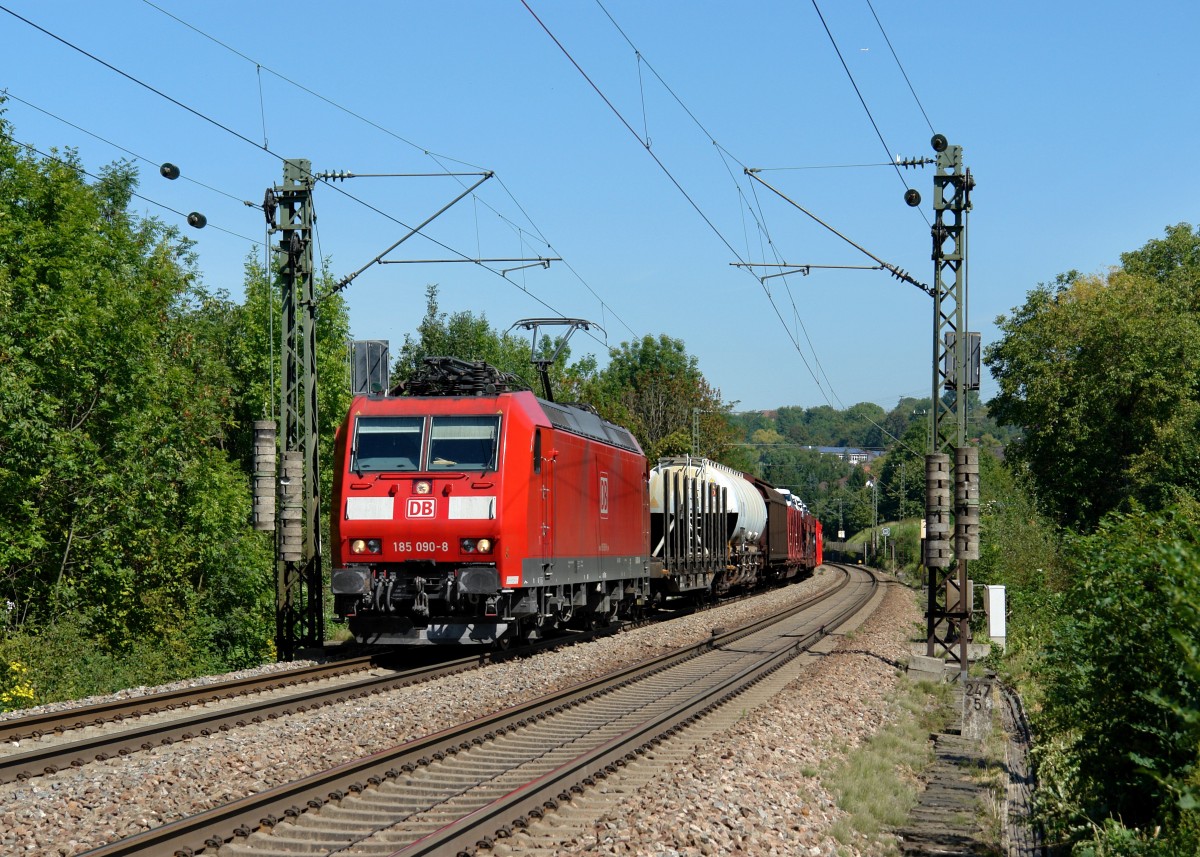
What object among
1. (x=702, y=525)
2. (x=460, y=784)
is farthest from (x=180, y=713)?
(x=702, y=525)

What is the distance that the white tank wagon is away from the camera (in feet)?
98.2

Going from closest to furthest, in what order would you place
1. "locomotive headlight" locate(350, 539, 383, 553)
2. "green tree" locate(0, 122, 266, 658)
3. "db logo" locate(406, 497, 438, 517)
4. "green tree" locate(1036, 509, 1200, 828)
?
"green tree" locate(1036, 509, 1200, 828) → "db logo" locate(406, 497, 438, 517) → "locomotive headlight" locate(350, 539, 383, 553) → "green tree" locate(0, 122, 266, 658)

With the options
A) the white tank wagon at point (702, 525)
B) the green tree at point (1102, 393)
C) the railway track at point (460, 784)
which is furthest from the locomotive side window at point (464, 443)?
the green tree at point (1102, 393)

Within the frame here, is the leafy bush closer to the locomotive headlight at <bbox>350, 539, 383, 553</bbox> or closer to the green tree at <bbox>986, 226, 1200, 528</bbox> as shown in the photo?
the locomotive headlight at <bbox>350, 539, 383, 553</bbox>

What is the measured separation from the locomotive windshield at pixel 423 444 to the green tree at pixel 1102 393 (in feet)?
116

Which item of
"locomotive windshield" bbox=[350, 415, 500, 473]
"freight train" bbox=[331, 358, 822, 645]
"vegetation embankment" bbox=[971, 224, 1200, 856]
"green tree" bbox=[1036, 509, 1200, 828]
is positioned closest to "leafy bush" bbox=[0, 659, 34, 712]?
"freight train" bbox=[331, 358, 822, 645]

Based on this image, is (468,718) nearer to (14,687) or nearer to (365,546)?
(365,546)

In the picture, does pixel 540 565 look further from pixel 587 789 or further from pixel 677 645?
pixel 587 789

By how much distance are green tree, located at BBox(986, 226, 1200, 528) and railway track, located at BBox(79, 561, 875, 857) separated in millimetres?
37041

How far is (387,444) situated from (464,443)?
3.86ft

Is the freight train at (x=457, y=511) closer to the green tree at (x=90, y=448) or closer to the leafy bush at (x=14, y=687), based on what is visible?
the leafy bush at (x=14, y=687)

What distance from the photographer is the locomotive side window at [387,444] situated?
17.6m

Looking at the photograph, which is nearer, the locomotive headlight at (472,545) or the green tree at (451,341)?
the locomotive headlight at (472,545)

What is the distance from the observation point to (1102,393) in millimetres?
49094
